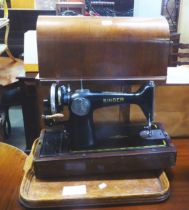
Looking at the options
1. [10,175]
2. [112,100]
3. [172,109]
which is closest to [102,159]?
[112,100]

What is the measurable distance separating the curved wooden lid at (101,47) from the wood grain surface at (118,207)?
1.19ft

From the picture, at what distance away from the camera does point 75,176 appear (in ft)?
3.35

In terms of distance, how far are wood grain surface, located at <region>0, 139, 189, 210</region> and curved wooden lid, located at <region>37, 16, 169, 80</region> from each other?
0.36 m

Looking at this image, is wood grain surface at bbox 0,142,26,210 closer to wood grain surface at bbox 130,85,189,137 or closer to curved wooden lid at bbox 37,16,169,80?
curved wooden lid at bbox 37,16,169,80

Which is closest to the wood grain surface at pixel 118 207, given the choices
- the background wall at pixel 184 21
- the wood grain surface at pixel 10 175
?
the wood grain surface at pixel 10 175

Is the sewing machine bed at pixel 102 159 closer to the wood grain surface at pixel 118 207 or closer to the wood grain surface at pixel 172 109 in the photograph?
the wood grain surface at pixel 118 207

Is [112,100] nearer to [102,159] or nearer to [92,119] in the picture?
[92,119]

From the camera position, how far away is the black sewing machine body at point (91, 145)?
3.26ft

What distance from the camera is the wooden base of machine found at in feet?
3.02

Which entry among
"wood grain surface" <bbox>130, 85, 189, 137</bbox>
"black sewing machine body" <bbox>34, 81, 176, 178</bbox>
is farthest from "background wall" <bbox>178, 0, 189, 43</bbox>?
"black sewing machine body" <bbox>34, 81, 176, 178</bbox>

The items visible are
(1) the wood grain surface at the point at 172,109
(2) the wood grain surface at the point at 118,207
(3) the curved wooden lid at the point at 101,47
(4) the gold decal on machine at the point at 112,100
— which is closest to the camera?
(2) the wood grain surface at the point at 118,207

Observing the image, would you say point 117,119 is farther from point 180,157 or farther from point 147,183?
point 147,183

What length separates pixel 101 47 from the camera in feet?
3.84

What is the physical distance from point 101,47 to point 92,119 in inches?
12.3
